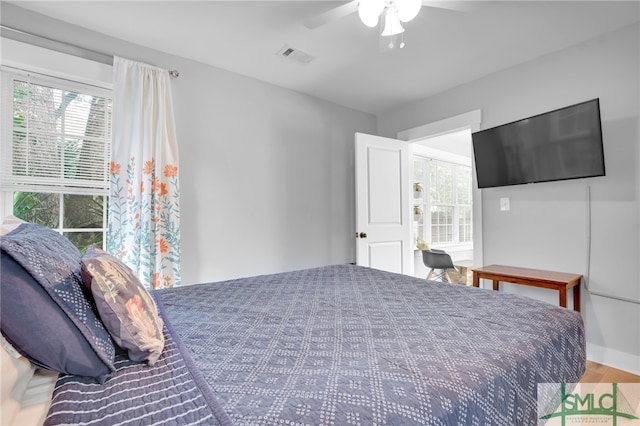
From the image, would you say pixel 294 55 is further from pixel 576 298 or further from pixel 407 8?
pixel 576 298

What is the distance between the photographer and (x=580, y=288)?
7.96ft

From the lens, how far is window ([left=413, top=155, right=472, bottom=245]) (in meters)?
4.77

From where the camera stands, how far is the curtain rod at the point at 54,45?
1.95m

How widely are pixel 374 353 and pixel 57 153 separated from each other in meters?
2.53

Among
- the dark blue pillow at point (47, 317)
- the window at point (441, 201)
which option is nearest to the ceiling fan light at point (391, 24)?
the dark blue pillow at point (47, 317)

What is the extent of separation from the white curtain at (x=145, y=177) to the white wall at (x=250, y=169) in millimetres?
178

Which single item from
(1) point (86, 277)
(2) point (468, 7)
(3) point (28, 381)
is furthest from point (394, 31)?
(3) point (28, 381)

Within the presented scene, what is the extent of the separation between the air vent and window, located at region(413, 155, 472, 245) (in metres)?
2.63

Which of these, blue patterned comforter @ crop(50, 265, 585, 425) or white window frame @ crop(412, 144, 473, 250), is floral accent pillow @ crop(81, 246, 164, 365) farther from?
white window frame @ crop(412, 144, 473, 250)

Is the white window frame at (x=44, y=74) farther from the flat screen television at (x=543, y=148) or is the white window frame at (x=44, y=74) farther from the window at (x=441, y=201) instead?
the window at (x=441, y=201)

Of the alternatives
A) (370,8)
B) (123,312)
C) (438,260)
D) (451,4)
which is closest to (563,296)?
(438,260)

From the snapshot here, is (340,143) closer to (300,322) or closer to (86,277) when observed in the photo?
(300,322)

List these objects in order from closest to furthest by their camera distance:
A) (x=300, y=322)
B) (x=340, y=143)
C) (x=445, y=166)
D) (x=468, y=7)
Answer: (x=300, y=322) → (x=468, y=7) → (x=340, y=143) → (x=445, y=166)

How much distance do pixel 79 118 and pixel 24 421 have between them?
2295mm
